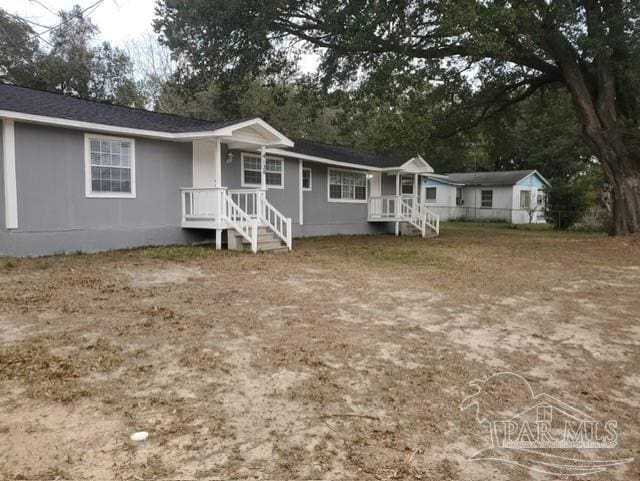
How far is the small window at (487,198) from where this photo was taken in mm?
28312

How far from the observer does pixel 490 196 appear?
2834cm

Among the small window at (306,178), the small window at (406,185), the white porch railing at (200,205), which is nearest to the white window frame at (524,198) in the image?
the small window at (406,185)

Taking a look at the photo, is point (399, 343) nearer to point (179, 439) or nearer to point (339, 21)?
point (179, 439)

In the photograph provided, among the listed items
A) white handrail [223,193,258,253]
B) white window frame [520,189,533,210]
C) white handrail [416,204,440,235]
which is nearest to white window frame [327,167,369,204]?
white handrail [416,204,440,235]

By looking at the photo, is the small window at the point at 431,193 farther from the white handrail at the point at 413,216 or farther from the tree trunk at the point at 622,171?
the tree trunk at the point at 622,171

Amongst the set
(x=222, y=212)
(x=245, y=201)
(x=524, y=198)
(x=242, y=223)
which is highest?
(x=524, y=198)

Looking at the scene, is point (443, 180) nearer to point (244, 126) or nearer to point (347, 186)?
point (347, 186)

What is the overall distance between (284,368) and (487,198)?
27.4m

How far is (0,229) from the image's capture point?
8344 mm

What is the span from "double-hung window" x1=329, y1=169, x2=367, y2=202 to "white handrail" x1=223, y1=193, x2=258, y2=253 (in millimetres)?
6068

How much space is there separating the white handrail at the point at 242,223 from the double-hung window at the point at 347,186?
6068 mm

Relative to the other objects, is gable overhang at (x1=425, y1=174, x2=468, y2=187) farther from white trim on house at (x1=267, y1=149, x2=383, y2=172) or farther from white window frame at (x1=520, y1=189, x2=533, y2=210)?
white trim on house at (x1=267, y1=149, x2=383, y2=172)

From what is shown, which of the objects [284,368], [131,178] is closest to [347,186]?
[131,178]

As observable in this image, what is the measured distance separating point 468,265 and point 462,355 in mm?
5901
